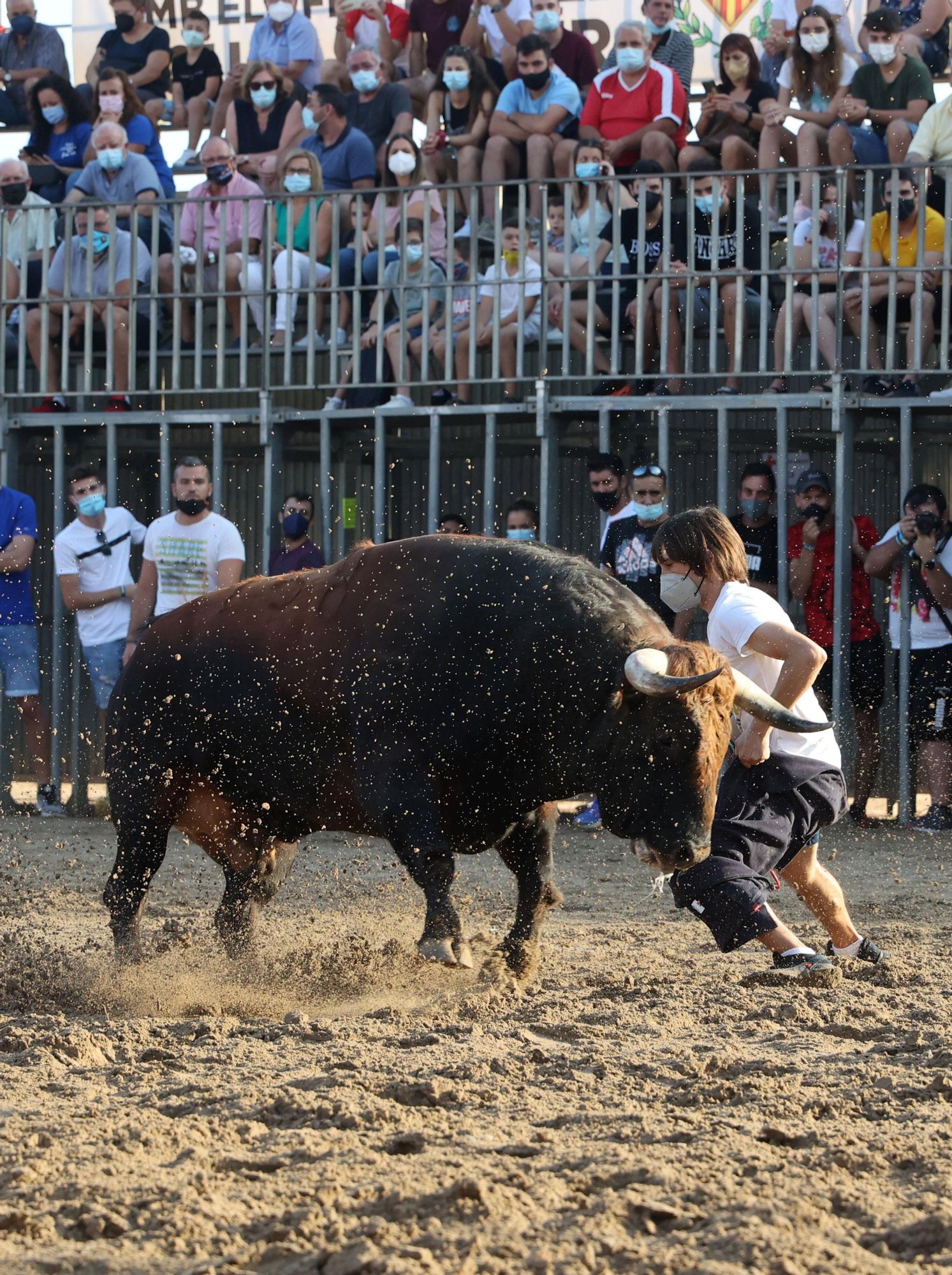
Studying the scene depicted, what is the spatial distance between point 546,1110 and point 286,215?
327 inches

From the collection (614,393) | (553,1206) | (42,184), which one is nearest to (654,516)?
(614,393)

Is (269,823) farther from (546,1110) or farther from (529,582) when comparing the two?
(546,1110)

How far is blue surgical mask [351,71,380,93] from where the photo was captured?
40.0ft

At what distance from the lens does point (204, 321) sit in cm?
1185

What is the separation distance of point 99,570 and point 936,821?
5452mm

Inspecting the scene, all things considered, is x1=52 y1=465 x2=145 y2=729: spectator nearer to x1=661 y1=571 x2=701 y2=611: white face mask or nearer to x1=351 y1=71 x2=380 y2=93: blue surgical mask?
x1=351 y1=71 x2=380 y2=93: blue surgical mask

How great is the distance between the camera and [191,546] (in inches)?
413

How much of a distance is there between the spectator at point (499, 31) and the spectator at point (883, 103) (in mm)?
2534

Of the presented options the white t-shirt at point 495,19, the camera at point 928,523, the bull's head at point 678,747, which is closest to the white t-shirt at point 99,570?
the white t-shirt at point 495,19

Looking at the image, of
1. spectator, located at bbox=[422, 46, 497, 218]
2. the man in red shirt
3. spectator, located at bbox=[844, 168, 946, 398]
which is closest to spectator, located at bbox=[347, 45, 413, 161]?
spectator, located at bbox=[422, 46, 497, 218]

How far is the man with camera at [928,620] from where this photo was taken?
9867 millimetres

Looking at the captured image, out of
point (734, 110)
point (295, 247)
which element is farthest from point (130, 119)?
point (734, 110)

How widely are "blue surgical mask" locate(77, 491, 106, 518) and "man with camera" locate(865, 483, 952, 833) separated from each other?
485 cm

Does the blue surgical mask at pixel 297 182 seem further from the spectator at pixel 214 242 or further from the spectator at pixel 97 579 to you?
the spectator at pixel 97 579
